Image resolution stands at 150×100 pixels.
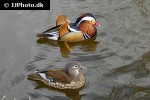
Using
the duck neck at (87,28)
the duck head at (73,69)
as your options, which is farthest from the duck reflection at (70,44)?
the duck head at (73,69)

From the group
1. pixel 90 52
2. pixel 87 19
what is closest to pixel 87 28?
pixel 87 19

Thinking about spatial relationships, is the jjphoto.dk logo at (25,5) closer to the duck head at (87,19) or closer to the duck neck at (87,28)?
the duck head at (87,19)

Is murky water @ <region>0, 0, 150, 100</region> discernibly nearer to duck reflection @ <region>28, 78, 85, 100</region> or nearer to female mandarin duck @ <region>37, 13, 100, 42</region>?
duck reflection @ <region>28, 78, 85, 100</region>

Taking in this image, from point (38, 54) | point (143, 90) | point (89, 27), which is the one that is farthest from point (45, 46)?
point (143, 90)

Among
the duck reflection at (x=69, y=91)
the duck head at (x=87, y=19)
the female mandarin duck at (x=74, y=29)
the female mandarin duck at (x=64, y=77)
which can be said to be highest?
the duck head at (x=87, y=19)

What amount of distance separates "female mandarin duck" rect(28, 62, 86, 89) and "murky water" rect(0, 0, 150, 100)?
0.15 m

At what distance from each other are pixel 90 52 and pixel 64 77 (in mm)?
1778

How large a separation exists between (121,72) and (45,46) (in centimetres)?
248

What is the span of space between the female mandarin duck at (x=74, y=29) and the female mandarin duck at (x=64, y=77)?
2000 mm

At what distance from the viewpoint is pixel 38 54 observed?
34.3 ft

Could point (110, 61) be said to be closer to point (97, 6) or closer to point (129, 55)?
point (129, 55)

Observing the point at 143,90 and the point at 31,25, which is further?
the point at 31,25

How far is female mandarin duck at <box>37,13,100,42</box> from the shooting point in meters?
11.0

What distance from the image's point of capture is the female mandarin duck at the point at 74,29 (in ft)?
36.1
